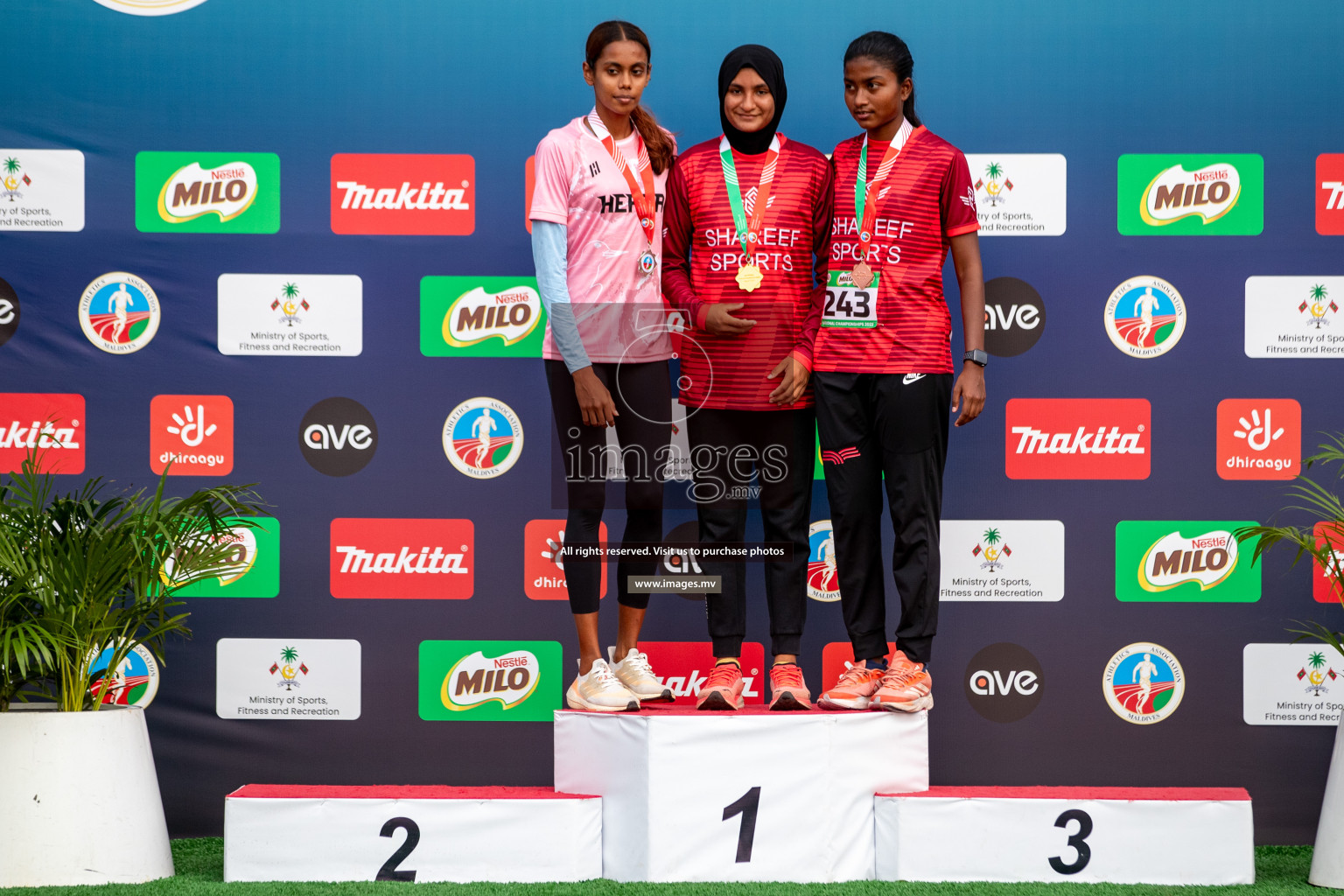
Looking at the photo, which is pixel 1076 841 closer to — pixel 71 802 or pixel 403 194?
pixel 71 802

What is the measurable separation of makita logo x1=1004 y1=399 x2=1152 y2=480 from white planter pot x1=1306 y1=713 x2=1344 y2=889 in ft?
2.92

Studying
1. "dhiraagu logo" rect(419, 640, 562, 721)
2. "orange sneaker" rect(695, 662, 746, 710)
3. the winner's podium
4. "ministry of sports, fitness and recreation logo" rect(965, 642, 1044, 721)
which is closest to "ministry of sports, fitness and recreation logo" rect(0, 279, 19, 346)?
"dhiraagu logo" rect(419, 640, 562, 721)

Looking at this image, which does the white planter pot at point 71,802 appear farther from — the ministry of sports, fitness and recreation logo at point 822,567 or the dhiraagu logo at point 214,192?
the ministry of sports, fitness and recreation logo at point 822,567

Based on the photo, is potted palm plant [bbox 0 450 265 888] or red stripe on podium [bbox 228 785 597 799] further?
red stripe on podium [bbox 228 785 597 799]

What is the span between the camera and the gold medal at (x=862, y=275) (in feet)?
8.32

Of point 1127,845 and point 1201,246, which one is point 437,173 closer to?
point 1201,246

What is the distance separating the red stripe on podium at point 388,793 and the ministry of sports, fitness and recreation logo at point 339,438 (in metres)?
0.95

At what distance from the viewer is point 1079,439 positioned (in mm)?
3121

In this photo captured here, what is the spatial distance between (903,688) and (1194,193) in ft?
5.72

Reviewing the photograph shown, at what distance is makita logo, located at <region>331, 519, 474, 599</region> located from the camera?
315 centimetres

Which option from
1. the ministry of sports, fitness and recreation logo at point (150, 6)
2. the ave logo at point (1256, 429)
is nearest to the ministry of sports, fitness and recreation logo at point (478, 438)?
the ministry of sports, fitness and recreation logo at point (150, 6)

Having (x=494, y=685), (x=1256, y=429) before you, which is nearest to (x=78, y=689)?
(x=494, y=685)

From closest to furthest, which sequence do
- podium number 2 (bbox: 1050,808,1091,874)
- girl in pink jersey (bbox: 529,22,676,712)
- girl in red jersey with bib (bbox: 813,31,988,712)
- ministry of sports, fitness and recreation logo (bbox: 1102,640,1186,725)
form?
podium number 2 (bbox: 1050,808,1091,874)
girl in red jersey with bib (bbox: 813,31,988,712)
girl in pink jersey (bbox: 529,22,676,712)
ministry of sports, fitness and recreation logo (bbox: 1102,640,1186,725)

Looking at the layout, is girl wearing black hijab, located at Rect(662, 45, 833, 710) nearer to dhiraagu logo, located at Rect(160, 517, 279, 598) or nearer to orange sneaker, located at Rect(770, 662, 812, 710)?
orange sneaker, located at Rect(770, 662, 812, 710)
